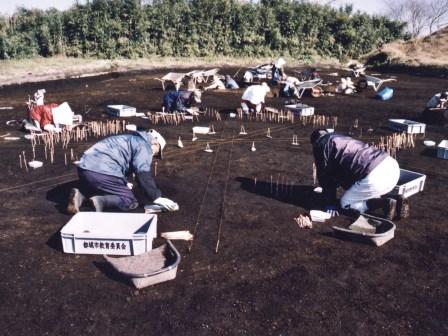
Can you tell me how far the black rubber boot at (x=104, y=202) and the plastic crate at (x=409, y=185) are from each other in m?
5.09

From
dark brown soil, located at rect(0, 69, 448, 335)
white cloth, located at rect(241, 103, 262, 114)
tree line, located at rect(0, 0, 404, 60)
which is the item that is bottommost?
dark brown soil, located at rect(0, 69, 448, 335)

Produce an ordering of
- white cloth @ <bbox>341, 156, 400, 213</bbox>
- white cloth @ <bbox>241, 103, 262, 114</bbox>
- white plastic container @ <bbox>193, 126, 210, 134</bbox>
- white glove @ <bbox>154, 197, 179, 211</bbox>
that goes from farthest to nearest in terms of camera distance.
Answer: white cloth @ <bbox>241, 103, 262, 114</bbox> → white plastic container @ <bbox>193, 126, 210, 134</bbox> → white glove @ <bbox>154, 197, 179, 211</bbox> → white cloth @ <bbox>341, 156, 400, 213</bbox>

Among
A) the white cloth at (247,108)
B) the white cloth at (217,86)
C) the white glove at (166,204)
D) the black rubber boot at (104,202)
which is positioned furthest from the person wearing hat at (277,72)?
the black rubber boot at (104,202)

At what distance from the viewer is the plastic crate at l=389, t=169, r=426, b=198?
7.89 meters

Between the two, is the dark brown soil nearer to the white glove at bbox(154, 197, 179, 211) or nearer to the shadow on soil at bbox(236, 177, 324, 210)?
the shadow on soil at bbox(236, 177, 324, 210)

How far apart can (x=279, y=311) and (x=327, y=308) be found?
1.96 feet

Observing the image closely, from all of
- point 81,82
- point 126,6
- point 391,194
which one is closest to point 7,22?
point 126,6

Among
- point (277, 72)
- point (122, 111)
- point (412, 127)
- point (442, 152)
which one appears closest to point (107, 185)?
point (442, 152)

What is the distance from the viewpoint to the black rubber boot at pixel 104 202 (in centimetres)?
699

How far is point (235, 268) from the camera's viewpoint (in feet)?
19.2

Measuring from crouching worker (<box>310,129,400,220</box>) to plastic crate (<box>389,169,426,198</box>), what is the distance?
2.01ft

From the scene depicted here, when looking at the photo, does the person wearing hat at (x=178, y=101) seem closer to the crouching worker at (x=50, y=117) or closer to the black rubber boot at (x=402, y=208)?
the crouching worker at (x=50, y=117)

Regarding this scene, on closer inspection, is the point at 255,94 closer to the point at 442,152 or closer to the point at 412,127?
A: the point at 412,127

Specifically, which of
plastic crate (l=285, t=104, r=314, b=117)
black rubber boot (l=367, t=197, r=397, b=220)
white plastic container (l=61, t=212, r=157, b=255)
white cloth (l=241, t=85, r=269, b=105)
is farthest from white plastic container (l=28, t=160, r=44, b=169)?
plastic crate (l=285, t=104, r=314, b=117)
